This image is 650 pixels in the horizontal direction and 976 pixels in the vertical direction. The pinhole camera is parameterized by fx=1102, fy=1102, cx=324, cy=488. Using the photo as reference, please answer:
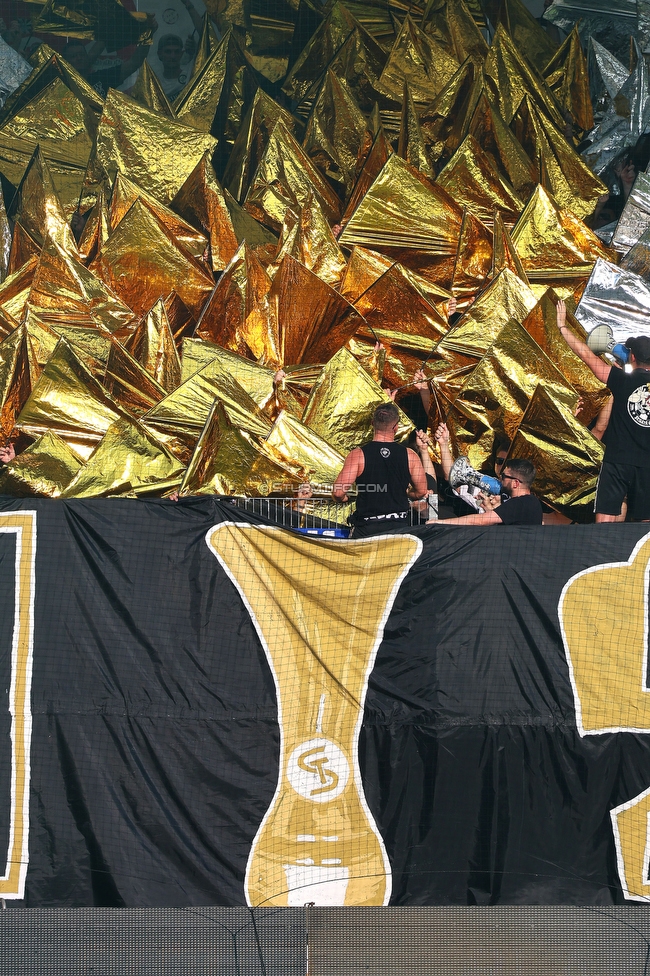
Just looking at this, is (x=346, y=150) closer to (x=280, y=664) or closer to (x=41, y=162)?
(x=41, y=162)

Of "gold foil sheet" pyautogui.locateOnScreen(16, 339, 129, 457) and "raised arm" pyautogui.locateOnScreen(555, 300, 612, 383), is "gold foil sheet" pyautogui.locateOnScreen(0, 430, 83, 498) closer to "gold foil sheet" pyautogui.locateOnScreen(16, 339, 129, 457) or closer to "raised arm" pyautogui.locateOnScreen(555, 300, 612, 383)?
"gold foil sheet" pyautogui.locateOnScreen(16, 339, 129, 457)

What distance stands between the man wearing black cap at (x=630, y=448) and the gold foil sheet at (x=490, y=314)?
0.97 meters

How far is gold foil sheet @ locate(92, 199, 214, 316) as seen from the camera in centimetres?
682

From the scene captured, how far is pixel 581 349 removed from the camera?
5699 mm

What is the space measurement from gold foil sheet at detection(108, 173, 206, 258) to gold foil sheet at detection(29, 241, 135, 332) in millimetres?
510

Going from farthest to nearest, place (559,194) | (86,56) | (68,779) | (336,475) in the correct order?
(86,56) < (559,194) < (336,475) < (68,779)

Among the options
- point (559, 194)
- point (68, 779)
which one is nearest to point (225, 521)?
point (68, 779)

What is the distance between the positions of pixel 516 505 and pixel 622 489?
715 millimetres

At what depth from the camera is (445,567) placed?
3.99 m

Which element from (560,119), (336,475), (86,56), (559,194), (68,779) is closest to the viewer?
(68,779)

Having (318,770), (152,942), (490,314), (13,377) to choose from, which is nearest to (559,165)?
(490,314)

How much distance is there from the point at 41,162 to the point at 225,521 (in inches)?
178

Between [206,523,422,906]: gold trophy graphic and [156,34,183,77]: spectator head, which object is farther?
[156,34,183,77]: spectator head

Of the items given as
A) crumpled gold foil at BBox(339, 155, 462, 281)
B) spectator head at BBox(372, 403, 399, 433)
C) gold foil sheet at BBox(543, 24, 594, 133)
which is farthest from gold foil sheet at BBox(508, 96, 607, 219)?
spectator head at BBox(372, 403, 399, 433)
